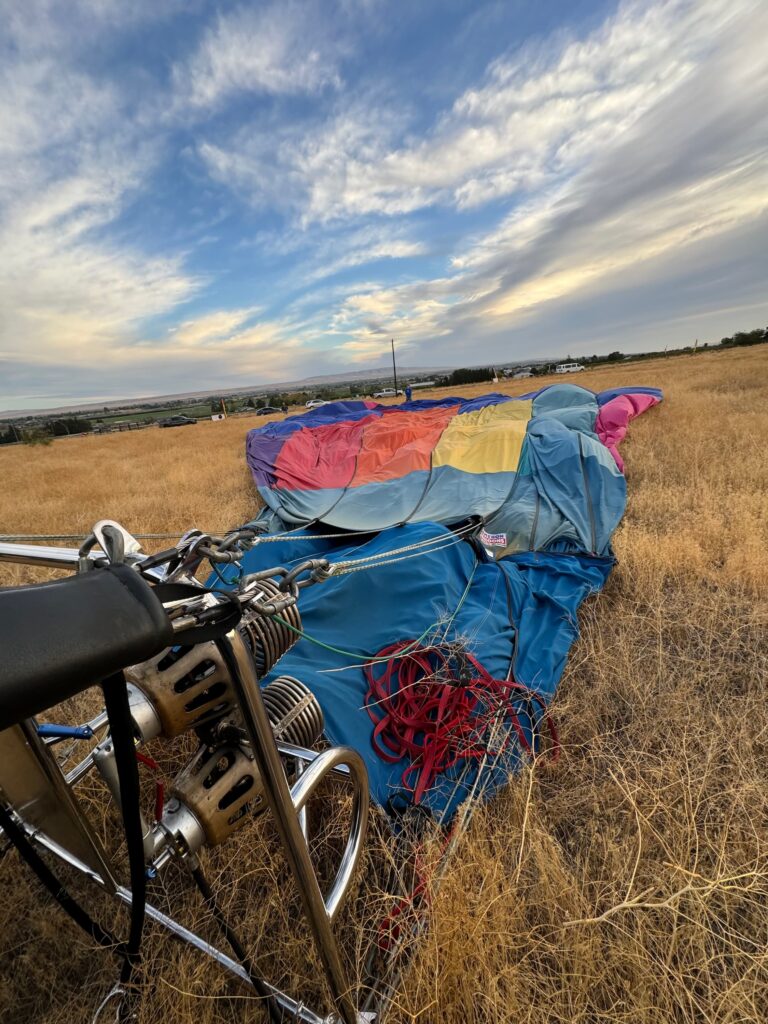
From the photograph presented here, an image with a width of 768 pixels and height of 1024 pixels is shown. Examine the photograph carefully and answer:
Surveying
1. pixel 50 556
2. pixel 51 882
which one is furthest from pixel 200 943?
pixel 50 556

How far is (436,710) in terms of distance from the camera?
217 cm

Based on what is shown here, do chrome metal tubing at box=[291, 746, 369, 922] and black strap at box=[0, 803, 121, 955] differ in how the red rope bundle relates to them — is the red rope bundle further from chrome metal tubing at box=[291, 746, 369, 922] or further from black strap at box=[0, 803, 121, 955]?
black strap at box=[0, 803, 121, 955]

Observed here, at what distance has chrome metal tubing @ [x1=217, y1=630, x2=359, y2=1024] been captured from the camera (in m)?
0.73

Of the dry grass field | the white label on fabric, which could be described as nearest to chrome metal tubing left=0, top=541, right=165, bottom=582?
the dry grass field

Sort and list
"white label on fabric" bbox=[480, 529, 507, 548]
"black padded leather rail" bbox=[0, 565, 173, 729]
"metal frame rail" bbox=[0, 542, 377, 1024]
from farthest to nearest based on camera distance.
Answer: "white label on fabric" bbox=[480, 529, 507, 548]
"metal frame rail" bbox=[0, 542, 377, 1024]
"black padded leather rail" bbox=[0, 565, 173, 729]

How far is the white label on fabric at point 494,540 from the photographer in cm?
391

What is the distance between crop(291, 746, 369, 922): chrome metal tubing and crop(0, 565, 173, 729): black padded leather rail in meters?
0.54

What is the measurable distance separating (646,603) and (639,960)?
2081mm

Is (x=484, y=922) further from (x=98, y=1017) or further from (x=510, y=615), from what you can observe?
(x=510, y=615)

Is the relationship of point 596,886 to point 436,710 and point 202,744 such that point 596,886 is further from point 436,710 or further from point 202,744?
point 202,744

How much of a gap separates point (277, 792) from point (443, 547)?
243cm

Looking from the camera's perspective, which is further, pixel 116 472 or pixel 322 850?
pixel 116 472

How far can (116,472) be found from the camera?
926 centimetres

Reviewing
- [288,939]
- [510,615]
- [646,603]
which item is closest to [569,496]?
[646,603]
